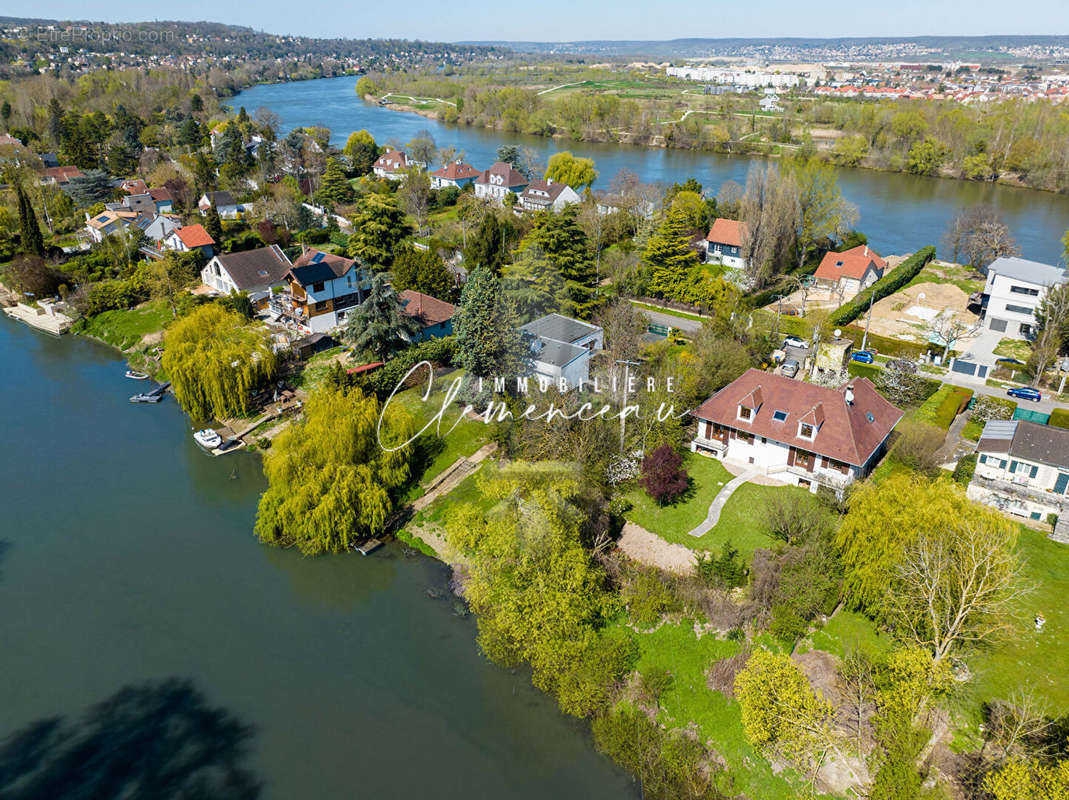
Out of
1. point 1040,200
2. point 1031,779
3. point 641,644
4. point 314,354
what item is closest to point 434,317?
point 314,354

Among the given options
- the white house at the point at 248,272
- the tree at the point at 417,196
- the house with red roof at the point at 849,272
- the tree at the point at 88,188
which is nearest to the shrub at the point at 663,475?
the house with red roof at the point at 849,272

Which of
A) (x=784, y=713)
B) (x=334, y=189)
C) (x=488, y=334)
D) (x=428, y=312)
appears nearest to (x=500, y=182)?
(x=334, y=189)

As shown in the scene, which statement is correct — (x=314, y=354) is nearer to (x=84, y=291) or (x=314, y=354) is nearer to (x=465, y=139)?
(x=84, y=291)

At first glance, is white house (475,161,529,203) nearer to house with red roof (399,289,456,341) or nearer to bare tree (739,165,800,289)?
bare tree (739,165,800,289)

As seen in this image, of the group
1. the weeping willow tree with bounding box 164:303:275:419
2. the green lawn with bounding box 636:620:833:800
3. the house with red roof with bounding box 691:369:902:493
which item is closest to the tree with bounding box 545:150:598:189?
the weeping willow tree with bounding box 164:303:275:419

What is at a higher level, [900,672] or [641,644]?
[900,672]

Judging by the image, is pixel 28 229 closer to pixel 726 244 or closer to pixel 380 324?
pixel 380 324

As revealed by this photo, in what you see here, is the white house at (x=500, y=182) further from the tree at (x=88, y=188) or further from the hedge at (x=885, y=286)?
the tree at (x=88, y=188)
